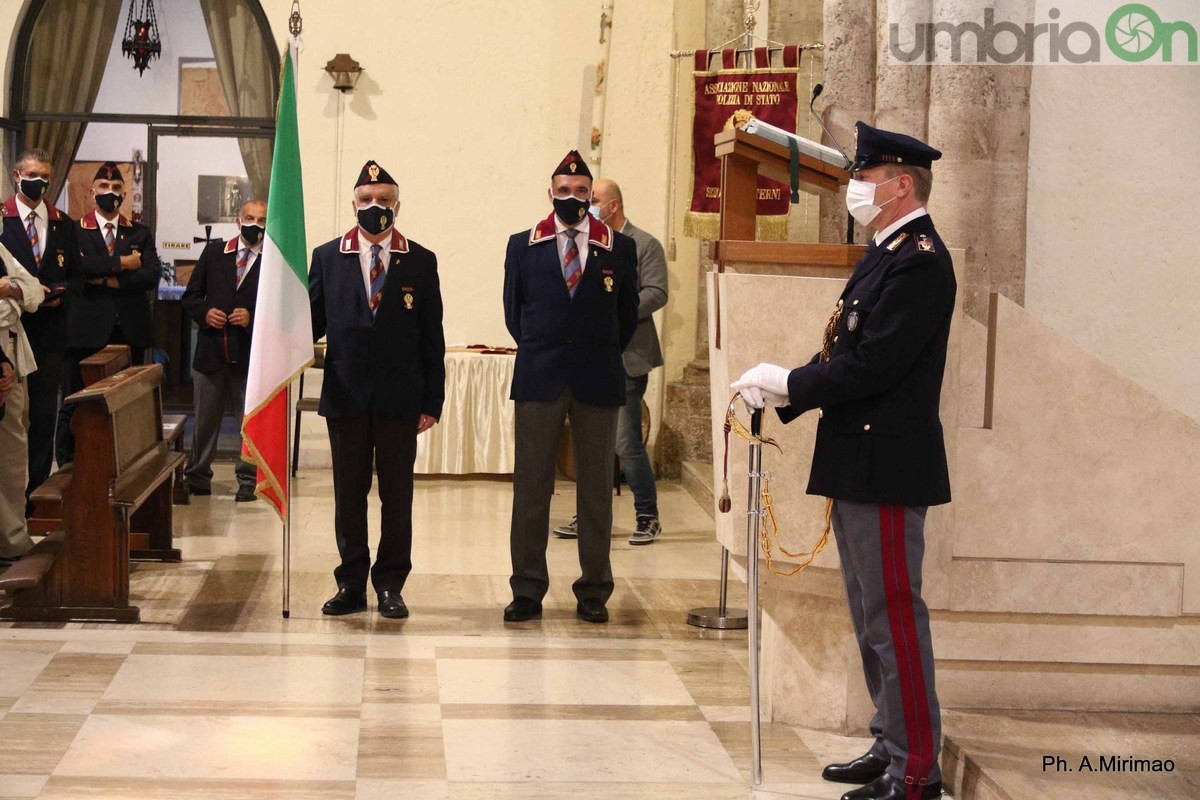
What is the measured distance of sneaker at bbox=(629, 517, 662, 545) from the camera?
679cm

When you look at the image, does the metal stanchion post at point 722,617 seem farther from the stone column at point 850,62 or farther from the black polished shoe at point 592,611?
the stone column at point 850,62

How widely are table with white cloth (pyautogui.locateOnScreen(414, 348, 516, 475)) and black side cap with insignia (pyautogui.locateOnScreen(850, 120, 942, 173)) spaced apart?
5.55 metres

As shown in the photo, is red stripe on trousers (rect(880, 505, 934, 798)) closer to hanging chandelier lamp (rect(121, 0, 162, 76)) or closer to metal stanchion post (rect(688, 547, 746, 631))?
metal stanchion post (rect(688, 547, 746, 631))

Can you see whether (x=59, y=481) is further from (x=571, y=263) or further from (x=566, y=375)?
(x=571, y=263)

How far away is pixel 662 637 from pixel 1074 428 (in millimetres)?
1798

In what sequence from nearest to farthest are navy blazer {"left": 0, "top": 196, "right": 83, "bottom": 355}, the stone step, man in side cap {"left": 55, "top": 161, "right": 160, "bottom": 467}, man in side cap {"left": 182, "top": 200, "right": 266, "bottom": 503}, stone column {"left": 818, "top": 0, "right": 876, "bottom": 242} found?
stone column {"left": 818, "top": 0, "right": 876, "bottom": 242}
navy blazer {"left": 0, "top": 196, "right": 83, "bottom": 355}
man in side cap {"left": 55, "top": 161, "right": 160, "bottom": 467}
man in side cap {"left": 182, "top": 200, "right": 266, "bottom": 503}
the stone step

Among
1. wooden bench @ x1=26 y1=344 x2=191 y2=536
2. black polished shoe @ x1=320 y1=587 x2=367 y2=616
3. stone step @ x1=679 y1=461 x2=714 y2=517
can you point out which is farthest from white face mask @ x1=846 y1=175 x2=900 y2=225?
stone step @ x1=679 y1=461 x2=714 y2=517

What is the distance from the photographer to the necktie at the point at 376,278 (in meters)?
5.03

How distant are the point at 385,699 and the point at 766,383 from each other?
1590 mm

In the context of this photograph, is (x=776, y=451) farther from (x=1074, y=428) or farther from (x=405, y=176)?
(x=405, y=176)

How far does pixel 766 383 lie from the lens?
3.25 metres

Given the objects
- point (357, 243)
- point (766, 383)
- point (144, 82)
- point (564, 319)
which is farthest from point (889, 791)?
point (144, 82)

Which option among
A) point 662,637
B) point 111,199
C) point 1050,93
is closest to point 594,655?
point 662,637

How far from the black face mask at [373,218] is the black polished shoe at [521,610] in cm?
142
